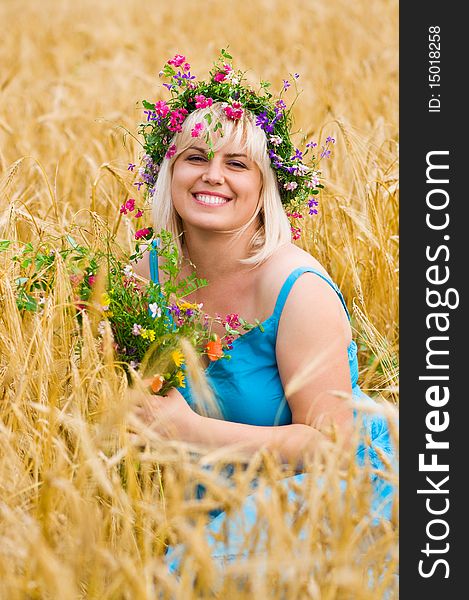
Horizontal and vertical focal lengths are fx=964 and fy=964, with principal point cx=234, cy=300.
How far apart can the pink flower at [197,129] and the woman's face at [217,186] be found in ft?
0.12

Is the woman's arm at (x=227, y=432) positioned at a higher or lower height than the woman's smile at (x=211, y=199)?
lower

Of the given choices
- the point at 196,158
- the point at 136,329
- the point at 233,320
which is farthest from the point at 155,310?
the point at 196,158

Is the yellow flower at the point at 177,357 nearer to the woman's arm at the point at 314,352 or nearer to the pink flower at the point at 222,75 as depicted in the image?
the woman's arm at the point at 314,352

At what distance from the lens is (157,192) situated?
97.0 inches

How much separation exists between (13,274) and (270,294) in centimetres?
64

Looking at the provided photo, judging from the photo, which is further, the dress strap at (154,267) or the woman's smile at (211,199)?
the dress strap at (154,267)

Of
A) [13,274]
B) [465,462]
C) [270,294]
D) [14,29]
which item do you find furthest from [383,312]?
[14,29]

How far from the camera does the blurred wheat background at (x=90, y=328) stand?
61.7 inches

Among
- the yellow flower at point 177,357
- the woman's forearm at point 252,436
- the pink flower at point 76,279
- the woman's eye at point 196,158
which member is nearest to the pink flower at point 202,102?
the woman's eye at point 196,158

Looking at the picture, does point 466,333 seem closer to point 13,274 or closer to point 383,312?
point 383,312

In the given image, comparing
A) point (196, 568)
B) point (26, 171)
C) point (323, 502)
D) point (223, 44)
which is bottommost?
point (196, 568)

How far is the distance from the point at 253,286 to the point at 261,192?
236 mm

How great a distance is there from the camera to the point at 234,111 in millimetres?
2273

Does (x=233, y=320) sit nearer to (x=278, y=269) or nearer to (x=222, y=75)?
(x=278, y=269)
